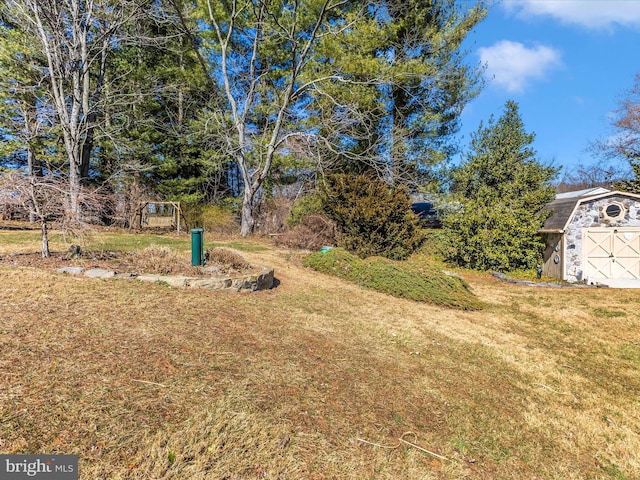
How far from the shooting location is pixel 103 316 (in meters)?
3.33

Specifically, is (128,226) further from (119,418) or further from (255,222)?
(119,418)

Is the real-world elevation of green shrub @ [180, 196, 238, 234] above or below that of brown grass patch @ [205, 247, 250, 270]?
above

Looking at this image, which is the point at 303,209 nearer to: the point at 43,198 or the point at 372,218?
the point at 372,218

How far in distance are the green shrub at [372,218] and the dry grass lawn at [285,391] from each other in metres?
5.76

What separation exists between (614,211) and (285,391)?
12839 mm

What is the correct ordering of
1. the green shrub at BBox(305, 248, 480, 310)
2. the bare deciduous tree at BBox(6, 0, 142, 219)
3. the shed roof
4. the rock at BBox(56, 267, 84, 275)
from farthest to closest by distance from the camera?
the shed roof → the bare deciduous tree at BBox(6, 0, 142, 219) → the green shrub at BBox(305, 248, 480, 310) → the rock at BBox(56, 267, 84, 275)

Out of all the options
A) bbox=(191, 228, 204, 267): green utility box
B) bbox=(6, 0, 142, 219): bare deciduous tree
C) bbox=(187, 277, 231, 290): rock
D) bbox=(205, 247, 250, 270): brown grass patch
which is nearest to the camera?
bbox=(187, 277, 231, 290): rock

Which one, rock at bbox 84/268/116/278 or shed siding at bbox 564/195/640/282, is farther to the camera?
shed siding at bbox 564/195/640/282

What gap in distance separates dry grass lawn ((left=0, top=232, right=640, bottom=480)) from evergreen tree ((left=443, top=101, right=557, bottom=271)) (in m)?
6.60

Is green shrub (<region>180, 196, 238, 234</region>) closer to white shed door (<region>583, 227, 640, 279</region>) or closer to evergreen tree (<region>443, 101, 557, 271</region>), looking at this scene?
evergreen tree (<region>443, 101, 557, 271</region>)

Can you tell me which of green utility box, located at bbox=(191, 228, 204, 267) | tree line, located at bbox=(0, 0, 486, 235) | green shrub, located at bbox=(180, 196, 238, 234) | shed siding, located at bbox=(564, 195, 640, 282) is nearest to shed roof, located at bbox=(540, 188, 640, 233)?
shed siding, located at bbox=(564, 195, 640, 282)

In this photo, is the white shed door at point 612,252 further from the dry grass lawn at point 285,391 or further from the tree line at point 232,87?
the dry grass lawn at point 285,391

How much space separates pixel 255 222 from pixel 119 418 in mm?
14493

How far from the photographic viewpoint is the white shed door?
10.4 meters
